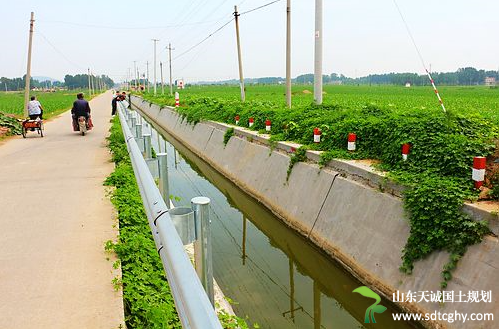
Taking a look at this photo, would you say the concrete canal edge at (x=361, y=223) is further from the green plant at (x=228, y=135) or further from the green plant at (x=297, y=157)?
the green plant at (x=228, y=135)

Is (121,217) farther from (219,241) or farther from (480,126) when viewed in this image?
(480,126)

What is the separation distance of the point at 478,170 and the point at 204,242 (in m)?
3.90

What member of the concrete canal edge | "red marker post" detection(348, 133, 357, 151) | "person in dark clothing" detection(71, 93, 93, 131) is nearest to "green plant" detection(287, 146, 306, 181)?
the concrete canal edge

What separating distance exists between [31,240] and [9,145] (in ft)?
32.7

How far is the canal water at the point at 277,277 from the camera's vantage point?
5.09 metres

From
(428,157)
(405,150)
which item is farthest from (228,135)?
(428,157)

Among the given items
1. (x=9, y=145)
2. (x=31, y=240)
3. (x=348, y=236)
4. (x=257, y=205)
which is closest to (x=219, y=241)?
(x=257, y=205)

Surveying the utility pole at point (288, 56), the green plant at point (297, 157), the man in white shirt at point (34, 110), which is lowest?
the green plant at point (297, 157)

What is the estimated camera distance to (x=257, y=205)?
923 cm

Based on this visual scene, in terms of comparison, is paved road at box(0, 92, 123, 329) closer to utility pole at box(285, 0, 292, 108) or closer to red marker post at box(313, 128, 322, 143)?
red marker post at box(313, 128, 322, 143)

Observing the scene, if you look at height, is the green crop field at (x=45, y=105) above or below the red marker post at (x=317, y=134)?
above

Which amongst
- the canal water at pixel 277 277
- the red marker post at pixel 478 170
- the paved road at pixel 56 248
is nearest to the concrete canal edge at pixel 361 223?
the canal water at pixel 277 277

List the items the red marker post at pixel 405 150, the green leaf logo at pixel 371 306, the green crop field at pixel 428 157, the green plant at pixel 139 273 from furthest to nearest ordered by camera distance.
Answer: the red marker post at pixel 405 150 < the green leaf logo at pixel 371 306 < the green crop field at pixel 428 157 < the green plant at pixel 139 273

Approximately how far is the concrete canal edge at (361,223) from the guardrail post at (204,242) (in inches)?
121
